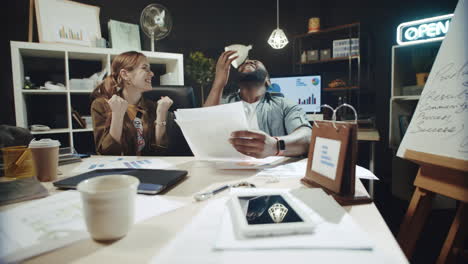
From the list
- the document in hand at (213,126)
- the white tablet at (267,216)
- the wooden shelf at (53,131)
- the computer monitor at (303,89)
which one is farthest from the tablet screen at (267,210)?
the computer monitor at (303,89)

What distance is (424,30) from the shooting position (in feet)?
8.68

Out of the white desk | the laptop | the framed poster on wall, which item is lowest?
the white desk

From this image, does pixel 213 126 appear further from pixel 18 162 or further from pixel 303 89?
pixel 303 89

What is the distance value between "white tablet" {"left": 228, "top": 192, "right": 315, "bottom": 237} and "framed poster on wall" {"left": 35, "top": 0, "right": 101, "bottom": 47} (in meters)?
2.89

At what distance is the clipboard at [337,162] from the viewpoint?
0.68 metres

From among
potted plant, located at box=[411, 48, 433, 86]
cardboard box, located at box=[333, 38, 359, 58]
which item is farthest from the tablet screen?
cardboard box, located at box=[333, 38, 359, 58]

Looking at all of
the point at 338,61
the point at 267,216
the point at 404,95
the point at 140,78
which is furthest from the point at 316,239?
the point at 338,61

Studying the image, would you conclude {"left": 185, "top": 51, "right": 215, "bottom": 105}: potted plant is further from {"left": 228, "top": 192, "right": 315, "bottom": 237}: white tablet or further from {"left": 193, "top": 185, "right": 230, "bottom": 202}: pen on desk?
{"left": 228, "top": 192, "right": 315, "bottom": 237}: white tablet

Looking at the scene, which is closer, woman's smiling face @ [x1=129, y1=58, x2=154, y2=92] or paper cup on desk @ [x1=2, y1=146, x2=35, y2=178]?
paper cup on desk @ [x1=2, y1=146, x2=35, y2=178]

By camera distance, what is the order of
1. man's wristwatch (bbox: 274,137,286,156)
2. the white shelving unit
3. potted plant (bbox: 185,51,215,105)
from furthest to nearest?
potted plant (bbox: 185,51,215,105) < the white shelving unit < man's wristwatch (bbox: 274,137,286,156)

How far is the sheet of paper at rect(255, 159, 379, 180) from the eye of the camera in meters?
0.89

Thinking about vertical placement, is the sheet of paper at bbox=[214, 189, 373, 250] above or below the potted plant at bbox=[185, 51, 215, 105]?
below

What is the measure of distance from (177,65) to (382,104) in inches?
108

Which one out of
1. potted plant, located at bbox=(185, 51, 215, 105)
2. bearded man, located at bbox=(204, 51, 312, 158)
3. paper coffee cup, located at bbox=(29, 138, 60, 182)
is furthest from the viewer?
potted plant, located at bbox=(185, 51, 215, 105)
